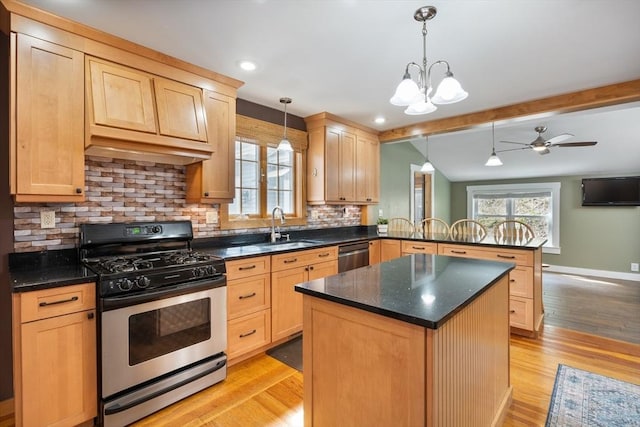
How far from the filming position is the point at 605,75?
9.13 feet

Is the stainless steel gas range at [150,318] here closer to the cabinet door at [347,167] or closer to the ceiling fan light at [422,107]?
the ceiling fan light at [422,107]

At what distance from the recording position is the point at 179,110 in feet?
8.13

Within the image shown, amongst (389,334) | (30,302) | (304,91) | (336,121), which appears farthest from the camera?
(336,121)

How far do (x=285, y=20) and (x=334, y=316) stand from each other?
1799 mm

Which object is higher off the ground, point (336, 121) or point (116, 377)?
point (336, 121)

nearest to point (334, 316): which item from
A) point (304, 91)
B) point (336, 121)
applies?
point (304, 91)

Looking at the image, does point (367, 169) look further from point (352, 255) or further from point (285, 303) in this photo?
point (285, 303)

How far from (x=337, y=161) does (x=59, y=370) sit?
10.7 ft

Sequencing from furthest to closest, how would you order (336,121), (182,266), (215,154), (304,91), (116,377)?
(336,121)
(304,91)
(215,154)
(182,266)
(116,377)

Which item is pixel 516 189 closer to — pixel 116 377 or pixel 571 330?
pixel 571 330

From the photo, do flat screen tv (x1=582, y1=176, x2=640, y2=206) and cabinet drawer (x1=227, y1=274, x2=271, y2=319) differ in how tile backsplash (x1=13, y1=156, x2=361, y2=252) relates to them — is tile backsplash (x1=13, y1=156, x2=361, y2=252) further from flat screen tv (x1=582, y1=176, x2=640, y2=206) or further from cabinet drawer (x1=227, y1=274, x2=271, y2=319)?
flat screen tv (x1=582, y1=176, x2=640, y2=206)

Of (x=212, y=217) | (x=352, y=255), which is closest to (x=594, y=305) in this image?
(x=352, y=255)

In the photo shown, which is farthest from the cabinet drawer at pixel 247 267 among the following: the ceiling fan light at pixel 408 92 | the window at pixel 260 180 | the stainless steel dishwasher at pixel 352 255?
the ceiling fan light at pixel 408 92

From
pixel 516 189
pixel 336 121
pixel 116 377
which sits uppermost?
pixel 336 121
